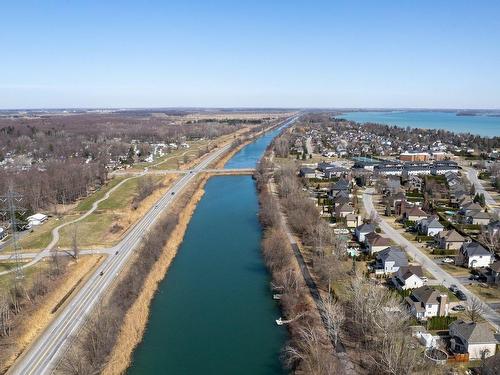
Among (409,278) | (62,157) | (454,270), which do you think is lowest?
(454,270)

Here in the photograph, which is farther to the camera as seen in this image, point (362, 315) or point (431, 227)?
point (431, 227)

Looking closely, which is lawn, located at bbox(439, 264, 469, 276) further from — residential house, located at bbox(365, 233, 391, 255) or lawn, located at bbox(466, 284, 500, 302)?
residential house, located at bbox(365, 233, 391, 255)

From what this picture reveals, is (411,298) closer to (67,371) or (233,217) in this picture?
(67,371)

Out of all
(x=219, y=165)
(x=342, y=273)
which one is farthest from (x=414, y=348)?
(x=219, y=165)

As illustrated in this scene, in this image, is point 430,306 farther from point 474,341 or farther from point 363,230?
point 363,230

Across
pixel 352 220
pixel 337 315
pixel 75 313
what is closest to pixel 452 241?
pixel 352 220

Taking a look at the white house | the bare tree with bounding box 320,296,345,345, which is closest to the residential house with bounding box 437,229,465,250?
the bare tree with bounding box 320,296,345,345

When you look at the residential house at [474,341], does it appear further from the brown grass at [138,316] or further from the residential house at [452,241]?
the brown grass at [138,316]
